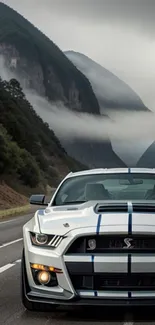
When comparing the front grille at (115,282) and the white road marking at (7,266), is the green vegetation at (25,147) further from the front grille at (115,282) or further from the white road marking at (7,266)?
the front grille at (115,282)

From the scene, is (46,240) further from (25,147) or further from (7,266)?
(25,147)

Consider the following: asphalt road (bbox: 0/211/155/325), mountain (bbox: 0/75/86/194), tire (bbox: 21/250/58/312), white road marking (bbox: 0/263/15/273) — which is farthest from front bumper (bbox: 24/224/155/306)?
mountain (bbox: 0/75/86/194)

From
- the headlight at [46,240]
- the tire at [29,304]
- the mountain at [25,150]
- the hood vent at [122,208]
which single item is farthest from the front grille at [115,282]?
the mountain at [25,150]

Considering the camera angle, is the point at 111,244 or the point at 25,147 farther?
the point at 25,147

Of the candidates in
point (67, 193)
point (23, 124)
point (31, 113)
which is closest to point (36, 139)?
point (23, 124)

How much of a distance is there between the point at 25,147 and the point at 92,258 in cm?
8565

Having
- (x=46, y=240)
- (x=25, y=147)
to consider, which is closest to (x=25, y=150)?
(x=25, y=147)

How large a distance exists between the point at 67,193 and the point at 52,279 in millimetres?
2207

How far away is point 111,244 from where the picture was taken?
631 cm

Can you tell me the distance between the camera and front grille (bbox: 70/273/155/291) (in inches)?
244

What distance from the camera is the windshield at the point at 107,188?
830 centimetres

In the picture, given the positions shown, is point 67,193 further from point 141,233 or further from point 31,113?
point 31,113

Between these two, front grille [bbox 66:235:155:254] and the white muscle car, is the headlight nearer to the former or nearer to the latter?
the white muscle car

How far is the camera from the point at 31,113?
12425cm
